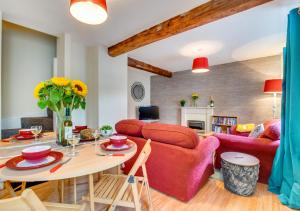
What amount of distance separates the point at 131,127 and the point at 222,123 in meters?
3.53

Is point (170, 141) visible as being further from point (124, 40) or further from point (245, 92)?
point (245, 92)

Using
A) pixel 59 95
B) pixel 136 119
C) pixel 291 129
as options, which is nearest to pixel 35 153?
pixel 59 95

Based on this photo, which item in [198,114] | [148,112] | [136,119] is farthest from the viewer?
[148,112]

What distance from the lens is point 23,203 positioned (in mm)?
523

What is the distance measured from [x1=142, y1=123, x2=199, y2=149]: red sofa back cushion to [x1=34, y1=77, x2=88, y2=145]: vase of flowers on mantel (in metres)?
0.88

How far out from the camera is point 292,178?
162cm

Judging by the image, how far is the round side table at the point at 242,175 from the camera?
171cm

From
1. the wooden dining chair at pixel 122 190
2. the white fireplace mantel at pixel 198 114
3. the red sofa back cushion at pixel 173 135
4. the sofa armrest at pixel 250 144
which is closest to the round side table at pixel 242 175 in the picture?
the sofa armrest at pixel 250 144

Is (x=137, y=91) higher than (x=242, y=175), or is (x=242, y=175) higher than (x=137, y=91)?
(x=137, y=91)

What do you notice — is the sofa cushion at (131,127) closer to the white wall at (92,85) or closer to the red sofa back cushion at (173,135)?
the red sofa back cushion at (173,135)

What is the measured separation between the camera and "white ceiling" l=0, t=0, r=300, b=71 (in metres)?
1.94

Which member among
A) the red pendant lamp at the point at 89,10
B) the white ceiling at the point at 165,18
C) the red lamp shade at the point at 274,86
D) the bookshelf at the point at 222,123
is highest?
the white ceiling at the point at 165,18

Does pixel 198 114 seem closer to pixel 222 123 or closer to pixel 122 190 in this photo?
pixel 222 123

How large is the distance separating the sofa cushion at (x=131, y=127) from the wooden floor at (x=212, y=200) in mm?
765
